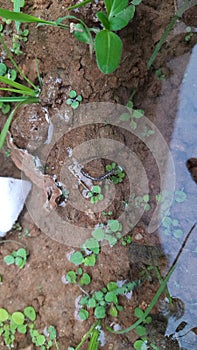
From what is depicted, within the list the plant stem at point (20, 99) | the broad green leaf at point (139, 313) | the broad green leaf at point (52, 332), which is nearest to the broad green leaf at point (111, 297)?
the broad green leaf at point (139, 313)

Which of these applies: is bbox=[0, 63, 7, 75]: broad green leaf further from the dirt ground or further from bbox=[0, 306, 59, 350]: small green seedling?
bbox=[0, 306, 59, 350]: small green seedling

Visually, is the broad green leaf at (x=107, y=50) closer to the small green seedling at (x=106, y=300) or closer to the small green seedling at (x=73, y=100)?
the small green seedling at (x=73, y=100)

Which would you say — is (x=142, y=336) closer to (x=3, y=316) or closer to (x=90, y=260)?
(x=90, y=260)

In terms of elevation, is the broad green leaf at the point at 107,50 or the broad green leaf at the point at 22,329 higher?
the broad green leaf at the point at 107,50

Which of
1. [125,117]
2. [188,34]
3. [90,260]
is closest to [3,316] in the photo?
[90,260]

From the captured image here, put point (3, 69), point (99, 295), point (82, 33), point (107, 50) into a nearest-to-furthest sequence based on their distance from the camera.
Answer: point (107, 50), point (82, 33), point (99, 295), point (3, 69)

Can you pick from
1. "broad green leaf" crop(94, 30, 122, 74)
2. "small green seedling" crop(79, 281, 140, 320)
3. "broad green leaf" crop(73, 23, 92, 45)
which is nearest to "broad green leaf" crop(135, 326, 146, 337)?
"small green seedling" crop(79, 281, 140, 320)

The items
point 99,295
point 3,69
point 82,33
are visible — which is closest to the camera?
point 82,33
